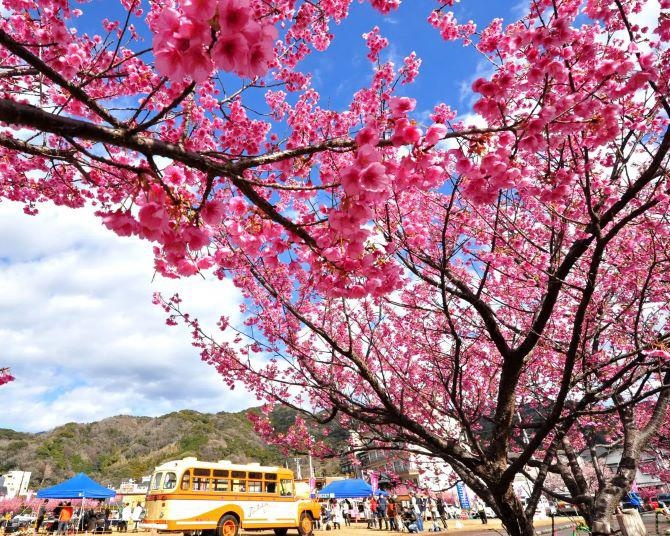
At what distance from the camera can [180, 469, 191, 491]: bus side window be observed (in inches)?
487

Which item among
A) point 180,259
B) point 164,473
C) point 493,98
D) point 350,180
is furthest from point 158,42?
point 164,473

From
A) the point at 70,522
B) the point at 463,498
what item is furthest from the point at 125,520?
the point at 463,498

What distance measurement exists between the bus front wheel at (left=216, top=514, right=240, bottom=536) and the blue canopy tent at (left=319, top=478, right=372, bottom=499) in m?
7.75

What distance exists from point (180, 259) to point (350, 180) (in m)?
1.09

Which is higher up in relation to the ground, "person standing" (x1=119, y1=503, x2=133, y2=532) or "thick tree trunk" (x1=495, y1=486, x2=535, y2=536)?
"person standing" (x1=119, y1=503, x2=133, y2=532)

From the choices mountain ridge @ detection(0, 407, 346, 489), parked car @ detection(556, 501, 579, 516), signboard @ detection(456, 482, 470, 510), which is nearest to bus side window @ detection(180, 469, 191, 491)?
Result: parked car @ detection(556, 501, 579, 516)

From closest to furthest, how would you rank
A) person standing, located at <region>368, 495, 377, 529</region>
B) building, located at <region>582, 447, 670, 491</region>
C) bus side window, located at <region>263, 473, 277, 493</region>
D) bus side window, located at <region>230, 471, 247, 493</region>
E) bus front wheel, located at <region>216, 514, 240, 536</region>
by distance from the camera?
building, located at <region>582, 447, 670, 491</region> → bus front wheel, located at <region>216, 514, 240, 536</region> → bus side window, located at <region>230, 471, 247, 493</region> → bus side window, located at <region>263, 473, 277, 493</region> → person standing, located at <region>368, 495, 377, 529</region>

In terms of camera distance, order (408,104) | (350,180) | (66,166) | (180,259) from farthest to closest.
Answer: (66,166), (180,259), (408,104), (350,180)

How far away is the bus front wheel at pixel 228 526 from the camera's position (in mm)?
12562

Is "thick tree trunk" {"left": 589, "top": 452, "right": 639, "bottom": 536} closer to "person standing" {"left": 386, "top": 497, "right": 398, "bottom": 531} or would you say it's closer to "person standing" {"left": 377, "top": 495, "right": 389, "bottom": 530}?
"person standing" {"left": 386, "top": 497, "right": 398, "bottom": 531}

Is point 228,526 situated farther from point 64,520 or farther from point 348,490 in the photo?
point 348,490

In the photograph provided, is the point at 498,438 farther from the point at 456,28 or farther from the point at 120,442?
the point at 120,442

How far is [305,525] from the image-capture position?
15094 mm

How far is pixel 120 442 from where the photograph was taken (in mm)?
71250
